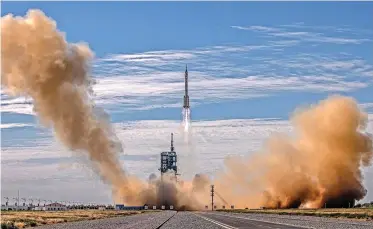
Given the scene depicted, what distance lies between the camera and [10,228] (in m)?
60.9

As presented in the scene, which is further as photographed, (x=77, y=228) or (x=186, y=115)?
(x=186, y=115)

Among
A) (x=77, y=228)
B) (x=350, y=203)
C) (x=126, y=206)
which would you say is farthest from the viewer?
(x=126, y=206)

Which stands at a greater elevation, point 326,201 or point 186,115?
point 186,115

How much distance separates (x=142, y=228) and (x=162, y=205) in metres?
135

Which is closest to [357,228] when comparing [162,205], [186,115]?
[186,115]

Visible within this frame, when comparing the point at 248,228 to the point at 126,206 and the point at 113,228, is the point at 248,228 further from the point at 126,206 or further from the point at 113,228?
the point at 126,206

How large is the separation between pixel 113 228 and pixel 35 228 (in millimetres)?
8120

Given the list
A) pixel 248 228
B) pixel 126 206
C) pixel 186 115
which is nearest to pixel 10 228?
pixel 248 228

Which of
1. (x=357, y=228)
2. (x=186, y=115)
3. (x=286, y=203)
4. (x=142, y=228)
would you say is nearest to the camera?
(x=357, y=228)

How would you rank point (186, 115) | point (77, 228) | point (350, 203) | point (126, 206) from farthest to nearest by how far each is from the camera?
point (126, 206) < point (350, 203) < point (186, 115) < point (77, 228)

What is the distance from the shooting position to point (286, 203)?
7215 inches

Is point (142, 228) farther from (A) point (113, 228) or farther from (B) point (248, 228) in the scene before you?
(B) point (248, 228)

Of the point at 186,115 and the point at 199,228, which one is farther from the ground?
the point at 186,115

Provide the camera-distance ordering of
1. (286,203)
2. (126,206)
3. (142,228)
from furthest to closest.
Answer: (126,206), (286,203), (142,228)
